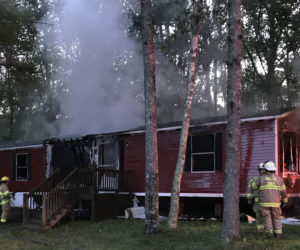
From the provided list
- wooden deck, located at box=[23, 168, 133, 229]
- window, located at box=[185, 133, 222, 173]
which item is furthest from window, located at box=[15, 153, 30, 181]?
window, located at box=[185, 133, 222, 173]

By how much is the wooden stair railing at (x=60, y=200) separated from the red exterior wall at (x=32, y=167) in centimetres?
589

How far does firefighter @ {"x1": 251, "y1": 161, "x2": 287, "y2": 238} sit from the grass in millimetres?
279

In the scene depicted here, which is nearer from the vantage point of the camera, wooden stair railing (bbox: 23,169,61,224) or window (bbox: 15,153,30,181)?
wooden stair railing (bbox: 23,169,61,224)

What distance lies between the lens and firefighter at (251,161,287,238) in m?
8.03

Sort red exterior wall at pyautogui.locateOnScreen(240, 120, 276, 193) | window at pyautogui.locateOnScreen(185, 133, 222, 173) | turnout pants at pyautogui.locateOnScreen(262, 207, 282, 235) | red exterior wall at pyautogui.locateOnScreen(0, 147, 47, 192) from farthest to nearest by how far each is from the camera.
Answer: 1. red exterior wall at pyautogui.locateOnScreen(0, 147, 47, 192)
2. window at pyautogui.locateOnScreen(185, 133, 222, 173)
3. red exterior wall at pyautogui.locateOnScreen(240, 120, 276, 193)
4. turnout pants at pyautogui.locateOnScreen(262, 207, 282, 235)

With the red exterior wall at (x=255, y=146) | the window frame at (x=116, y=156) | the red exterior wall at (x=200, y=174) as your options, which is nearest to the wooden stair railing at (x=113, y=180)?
the red exterior wall at (x=200, y=174)

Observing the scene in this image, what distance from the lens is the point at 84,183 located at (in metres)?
13.4

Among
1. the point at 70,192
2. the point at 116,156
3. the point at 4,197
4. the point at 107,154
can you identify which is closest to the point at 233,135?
the point at 70,192

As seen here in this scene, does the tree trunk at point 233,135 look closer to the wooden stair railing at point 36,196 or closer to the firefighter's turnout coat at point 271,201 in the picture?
the firefighter's turnout coat at point 271,201

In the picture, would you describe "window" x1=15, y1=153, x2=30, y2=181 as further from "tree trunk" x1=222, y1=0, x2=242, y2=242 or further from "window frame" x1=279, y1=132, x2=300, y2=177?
"tree trunk" x1=222, y1=0, x2=242, y2=242

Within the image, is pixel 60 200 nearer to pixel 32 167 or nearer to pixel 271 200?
pixel 271 200

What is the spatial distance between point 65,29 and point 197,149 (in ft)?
64.2

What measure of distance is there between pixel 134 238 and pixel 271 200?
3342 mm

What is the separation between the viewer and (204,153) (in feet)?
43.3
